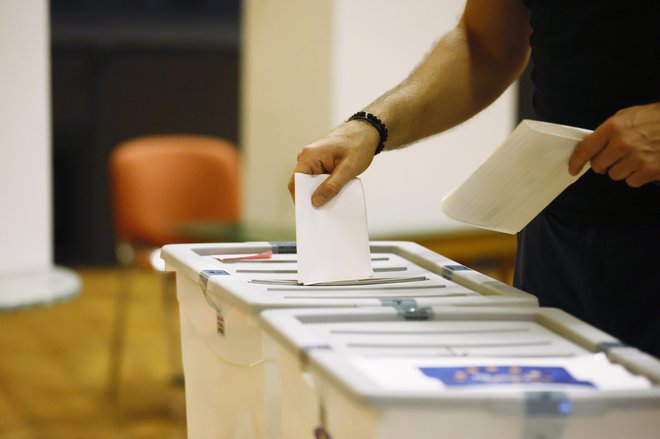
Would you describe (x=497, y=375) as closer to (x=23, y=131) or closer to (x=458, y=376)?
(x=458, y=376)

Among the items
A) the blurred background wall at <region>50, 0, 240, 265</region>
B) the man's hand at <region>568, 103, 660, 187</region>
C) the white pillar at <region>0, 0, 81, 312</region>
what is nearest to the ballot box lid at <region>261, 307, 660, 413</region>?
the man's hand at <region>568, 103, 660, 187</region>

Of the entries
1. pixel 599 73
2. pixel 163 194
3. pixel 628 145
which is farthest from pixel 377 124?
pixel 163 194

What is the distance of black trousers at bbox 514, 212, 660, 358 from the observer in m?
1.22

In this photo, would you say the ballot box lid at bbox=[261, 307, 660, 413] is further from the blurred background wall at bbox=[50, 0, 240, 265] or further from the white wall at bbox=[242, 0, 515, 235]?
the blurred background wall at bbox=[50, 0, 240, 265]

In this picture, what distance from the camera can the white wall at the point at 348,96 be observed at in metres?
4.48

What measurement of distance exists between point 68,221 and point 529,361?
5.91 metres

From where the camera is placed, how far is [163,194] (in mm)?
4344

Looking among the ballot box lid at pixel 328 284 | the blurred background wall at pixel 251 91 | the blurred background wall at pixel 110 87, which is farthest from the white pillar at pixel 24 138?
the blurred background wall at pixel 110 87

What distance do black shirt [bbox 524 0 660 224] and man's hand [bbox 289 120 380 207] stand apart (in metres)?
0.26

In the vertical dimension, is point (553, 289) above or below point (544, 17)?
below

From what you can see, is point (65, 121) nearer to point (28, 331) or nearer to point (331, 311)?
point (28, 331)

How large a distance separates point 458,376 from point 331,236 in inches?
18.4

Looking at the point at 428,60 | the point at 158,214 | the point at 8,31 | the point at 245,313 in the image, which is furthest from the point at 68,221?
the point at 245,313

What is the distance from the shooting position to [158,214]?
4.31 meters
